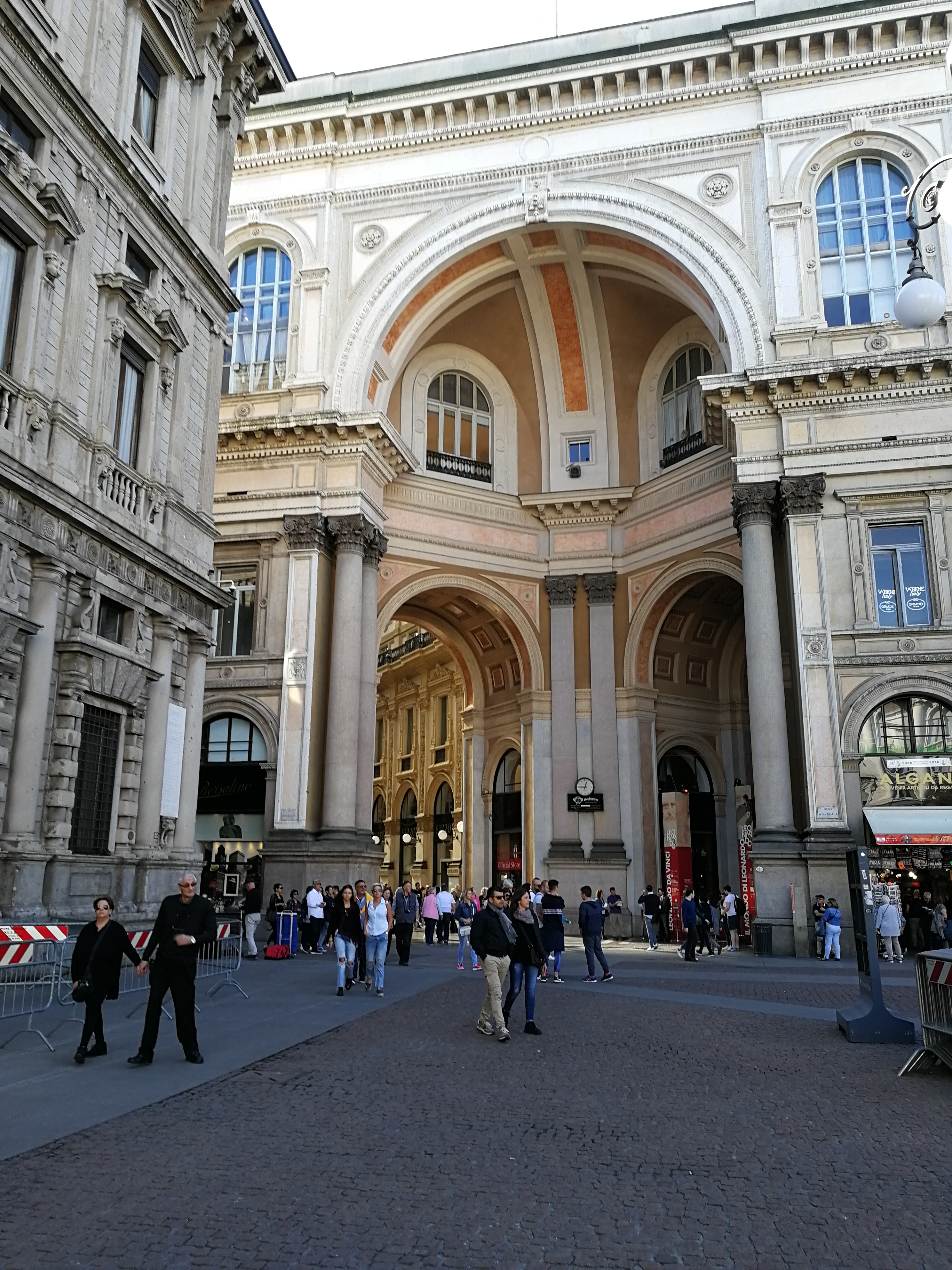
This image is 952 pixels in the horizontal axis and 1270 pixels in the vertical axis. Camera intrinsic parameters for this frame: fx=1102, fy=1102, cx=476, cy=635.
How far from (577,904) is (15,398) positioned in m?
21.3

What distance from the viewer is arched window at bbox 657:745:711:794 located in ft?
107

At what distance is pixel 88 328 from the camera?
14.8m

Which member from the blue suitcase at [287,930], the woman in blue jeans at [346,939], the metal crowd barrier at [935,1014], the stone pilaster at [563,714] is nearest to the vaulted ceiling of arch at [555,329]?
the stone pilaster at [563,714]

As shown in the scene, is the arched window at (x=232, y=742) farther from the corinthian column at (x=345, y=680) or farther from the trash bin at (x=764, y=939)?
the trash bin at (x=764, y=939)

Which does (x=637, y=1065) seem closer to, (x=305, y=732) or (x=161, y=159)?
(x=161, y=159)

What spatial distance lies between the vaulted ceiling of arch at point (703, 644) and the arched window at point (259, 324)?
13064mm

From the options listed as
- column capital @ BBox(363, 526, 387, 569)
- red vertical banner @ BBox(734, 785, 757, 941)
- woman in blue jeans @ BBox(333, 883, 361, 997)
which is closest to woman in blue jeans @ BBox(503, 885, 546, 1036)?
woman in blue jeans @ BBox(333, 883, 361, 997)

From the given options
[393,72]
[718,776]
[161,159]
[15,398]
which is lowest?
[718,776]

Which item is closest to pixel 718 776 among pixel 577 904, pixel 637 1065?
pixel 577 904

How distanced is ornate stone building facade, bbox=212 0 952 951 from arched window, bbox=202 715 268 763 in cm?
47

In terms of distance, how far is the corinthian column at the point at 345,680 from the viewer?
26.4m

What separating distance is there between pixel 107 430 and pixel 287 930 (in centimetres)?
1091

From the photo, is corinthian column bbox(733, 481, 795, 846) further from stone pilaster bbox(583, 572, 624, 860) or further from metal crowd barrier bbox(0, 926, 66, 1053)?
metal crowd barrier bbox(0, 926, 66, 1053)

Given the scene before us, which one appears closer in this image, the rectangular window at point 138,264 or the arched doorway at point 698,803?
the rectangular window at point 138,264
